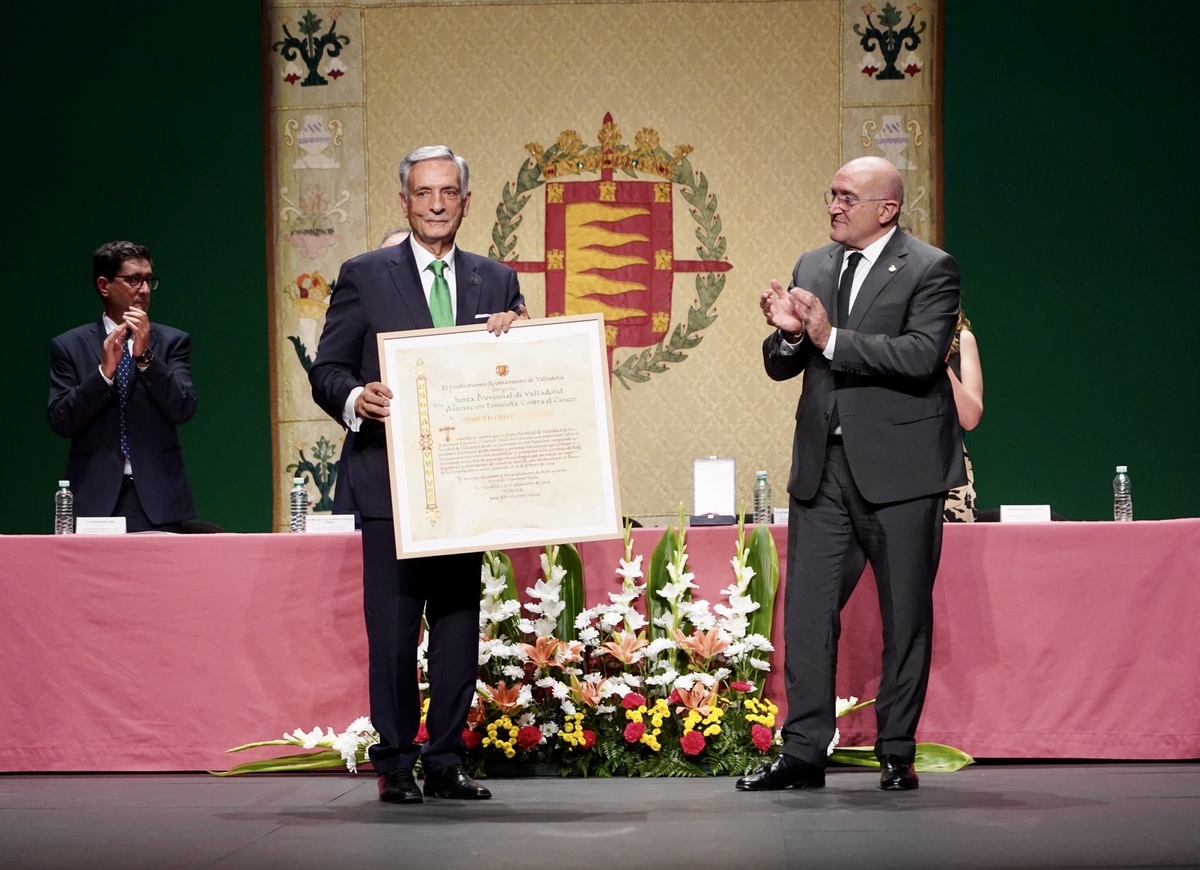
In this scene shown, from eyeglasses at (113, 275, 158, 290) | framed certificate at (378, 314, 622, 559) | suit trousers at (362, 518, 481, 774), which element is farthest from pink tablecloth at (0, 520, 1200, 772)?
eyeglasses at (113, 275, 158, 290)

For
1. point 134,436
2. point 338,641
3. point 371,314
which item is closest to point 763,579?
point 338,641

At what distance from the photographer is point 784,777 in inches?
135

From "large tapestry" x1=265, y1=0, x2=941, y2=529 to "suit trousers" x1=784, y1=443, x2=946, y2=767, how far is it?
2677 millimetres

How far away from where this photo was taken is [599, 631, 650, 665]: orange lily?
3.80 metres

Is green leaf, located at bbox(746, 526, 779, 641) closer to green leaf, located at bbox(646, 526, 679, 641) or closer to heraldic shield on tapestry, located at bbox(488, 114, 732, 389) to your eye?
green leaf, located at bbox(646, 526, 679, 641)

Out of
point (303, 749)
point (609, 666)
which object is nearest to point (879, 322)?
point (609, 666)

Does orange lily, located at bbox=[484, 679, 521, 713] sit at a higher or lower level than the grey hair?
lower

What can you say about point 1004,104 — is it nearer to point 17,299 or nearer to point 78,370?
point 78,370

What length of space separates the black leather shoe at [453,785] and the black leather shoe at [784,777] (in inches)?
25.0

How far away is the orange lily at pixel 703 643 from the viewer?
3.79m

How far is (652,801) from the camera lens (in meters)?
3.29

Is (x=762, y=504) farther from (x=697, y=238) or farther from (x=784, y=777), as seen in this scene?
(x=697, y=238)

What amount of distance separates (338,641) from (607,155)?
9.99ft

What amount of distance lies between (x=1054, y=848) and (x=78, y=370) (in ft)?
11.0
